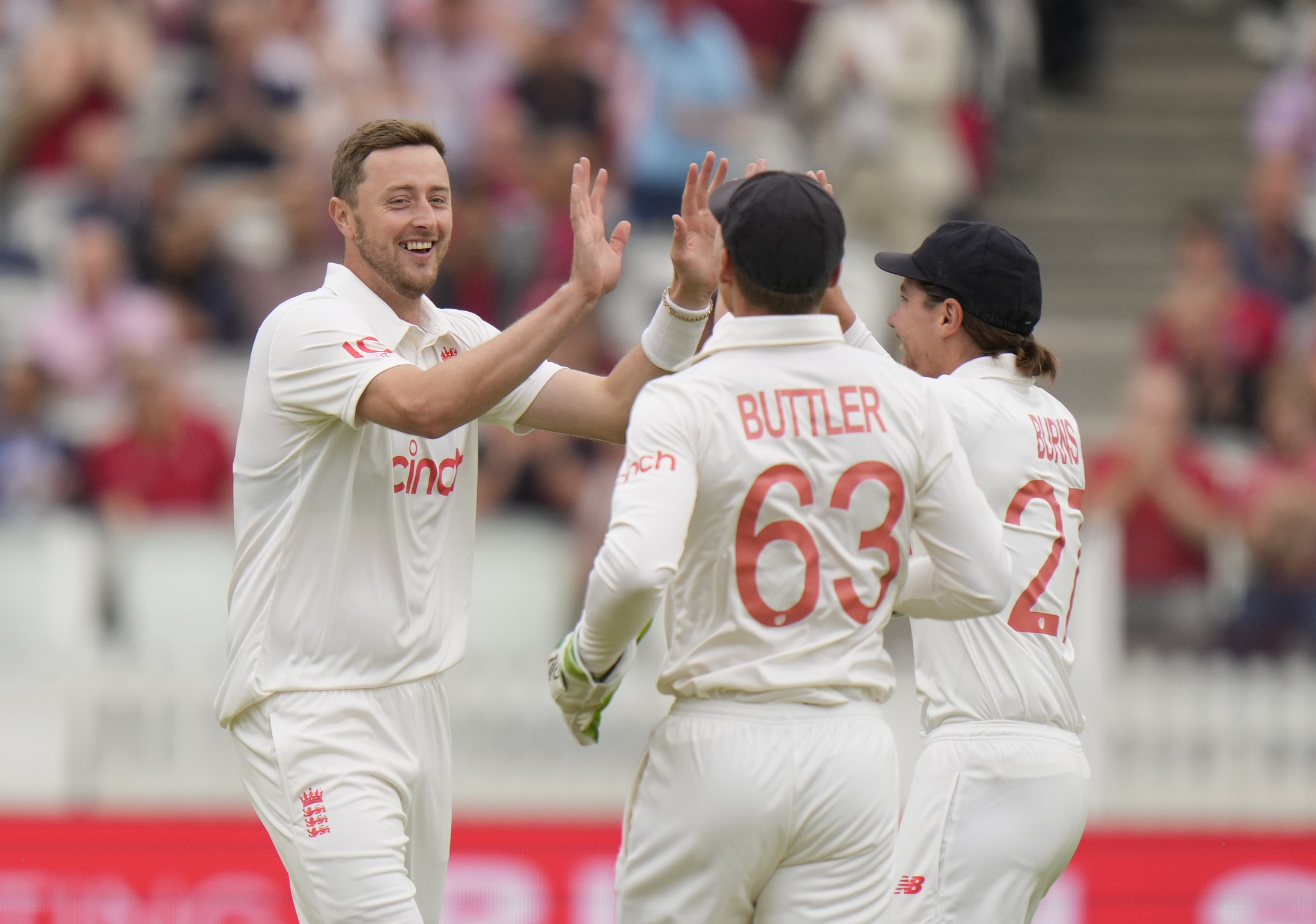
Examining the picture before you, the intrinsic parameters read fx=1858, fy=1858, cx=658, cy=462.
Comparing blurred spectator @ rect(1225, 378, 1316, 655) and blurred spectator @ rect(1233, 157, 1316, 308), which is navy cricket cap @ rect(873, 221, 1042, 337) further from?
blurred spectator @ rect(1233, 157, 1316, 308)

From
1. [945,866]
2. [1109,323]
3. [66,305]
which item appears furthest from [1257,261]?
[945,866]

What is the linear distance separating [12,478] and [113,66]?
3243 millimetres

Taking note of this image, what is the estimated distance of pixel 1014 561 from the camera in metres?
4.42

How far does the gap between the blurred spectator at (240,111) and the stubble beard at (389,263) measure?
291 inches

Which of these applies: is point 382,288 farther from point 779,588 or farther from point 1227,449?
point 1227,449

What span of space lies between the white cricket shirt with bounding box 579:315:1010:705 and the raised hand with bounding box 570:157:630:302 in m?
0.36

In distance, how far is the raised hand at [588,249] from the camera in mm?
4227

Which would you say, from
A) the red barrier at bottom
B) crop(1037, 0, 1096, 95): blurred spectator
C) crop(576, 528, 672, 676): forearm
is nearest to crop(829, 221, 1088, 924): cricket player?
crop(576, 528, 672, 676): forearm

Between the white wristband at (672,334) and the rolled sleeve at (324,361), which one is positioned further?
the white wristband at (672,334)

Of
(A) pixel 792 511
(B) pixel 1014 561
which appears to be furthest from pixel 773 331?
(B) pixel 1014 561

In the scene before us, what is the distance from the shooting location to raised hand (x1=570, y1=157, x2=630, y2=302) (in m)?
4.23

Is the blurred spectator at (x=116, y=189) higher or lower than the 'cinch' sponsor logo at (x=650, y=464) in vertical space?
higher

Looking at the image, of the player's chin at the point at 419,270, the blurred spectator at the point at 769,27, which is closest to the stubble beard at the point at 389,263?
the player's chin at the point at 419,270

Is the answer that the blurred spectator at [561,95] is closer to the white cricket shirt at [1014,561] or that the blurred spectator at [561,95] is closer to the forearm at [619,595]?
the white cricket shirt at [1014,561]
